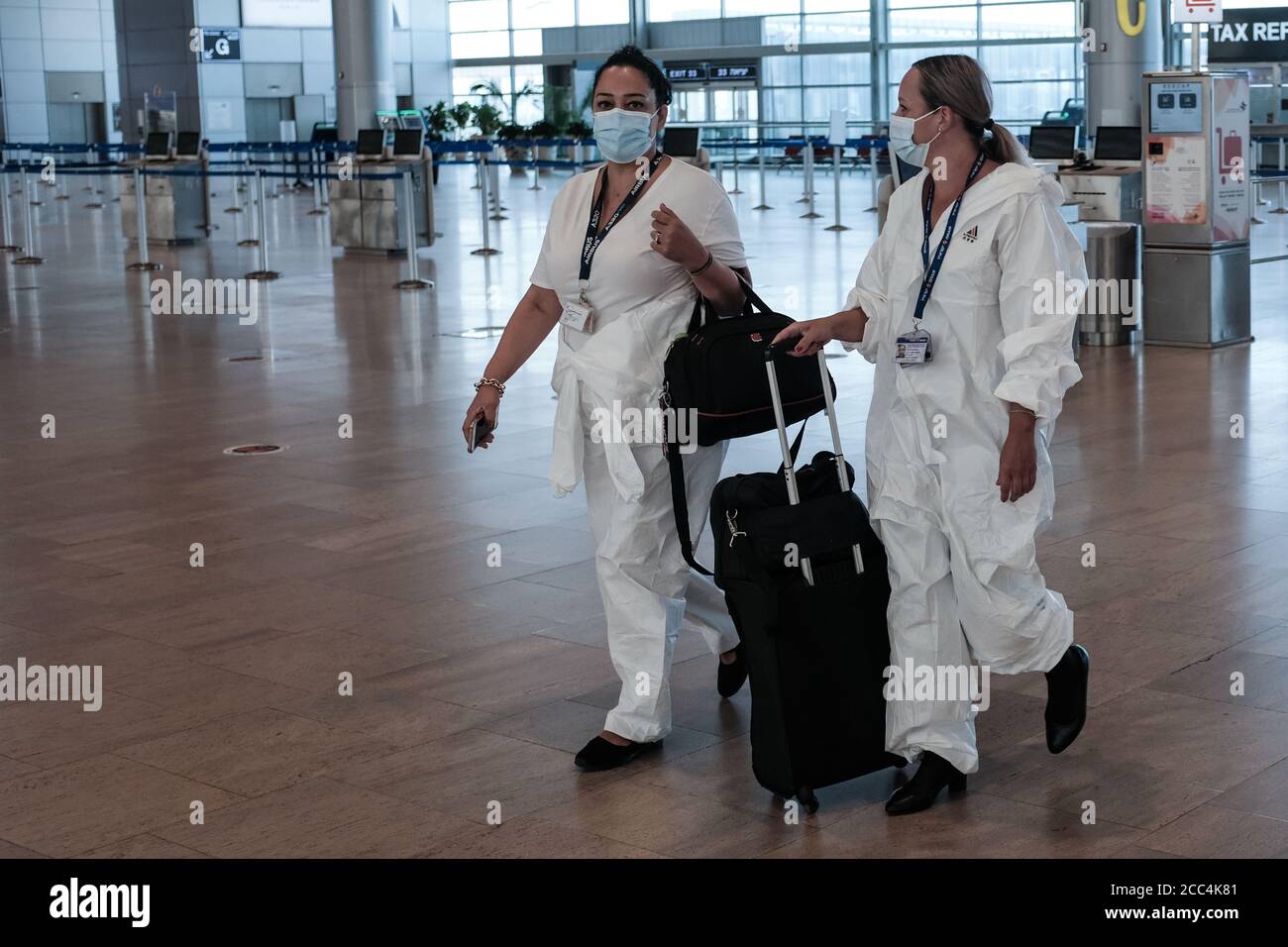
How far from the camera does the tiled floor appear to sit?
361 cm

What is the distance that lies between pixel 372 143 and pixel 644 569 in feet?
51.0

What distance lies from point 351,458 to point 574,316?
4.10m

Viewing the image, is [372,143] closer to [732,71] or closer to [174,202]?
[174,202]

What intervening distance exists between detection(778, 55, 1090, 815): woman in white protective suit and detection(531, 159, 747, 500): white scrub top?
1.37 ft

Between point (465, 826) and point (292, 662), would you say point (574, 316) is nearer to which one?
point (465, 826)

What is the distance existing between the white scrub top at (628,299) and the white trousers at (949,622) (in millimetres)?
640

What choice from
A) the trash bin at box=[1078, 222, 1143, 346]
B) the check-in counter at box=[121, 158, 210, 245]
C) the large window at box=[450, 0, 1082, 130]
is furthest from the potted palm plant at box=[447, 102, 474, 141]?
the trash bin at box=[1078, 222, 1143, 346]

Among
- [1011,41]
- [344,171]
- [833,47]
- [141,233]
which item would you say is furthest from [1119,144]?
[833,47]

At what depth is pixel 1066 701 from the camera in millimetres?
3721

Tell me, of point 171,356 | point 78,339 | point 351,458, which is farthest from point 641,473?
point 78,339

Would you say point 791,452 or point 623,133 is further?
point 623,133
